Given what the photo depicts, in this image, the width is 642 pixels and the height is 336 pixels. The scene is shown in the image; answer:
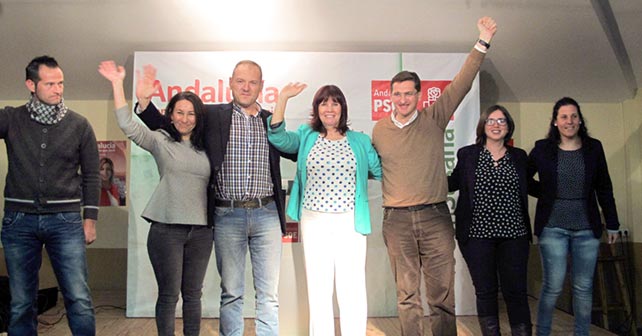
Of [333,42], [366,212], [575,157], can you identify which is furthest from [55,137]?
[575,157]

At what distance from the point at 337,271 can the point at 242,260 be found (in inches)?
17.0

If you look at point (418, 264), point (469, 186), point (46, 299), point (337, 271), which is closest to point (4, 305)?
point (46, 299)

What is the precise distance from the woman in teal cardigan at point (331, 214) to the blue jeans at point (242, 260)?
17 cm

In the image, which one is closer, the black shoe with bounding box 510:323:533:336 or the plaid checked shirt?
the plaid checked shirt

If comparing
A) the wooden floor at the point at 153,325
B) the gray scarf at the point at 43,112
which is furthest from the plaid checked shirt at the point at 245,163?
the wooden floor at the point at 153,325

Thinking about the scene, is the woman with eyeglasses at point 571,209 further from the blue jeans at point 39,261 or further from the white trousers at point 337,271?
the blue jeans at point 39,261

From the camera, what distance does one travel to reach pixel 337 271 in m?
2.44

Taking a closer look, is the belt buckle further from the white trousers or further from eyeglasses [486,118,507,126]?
eyeglasses [486,118,507,126]

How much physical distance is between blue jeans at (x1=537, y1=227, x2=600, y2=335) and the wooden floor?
28.2 inches

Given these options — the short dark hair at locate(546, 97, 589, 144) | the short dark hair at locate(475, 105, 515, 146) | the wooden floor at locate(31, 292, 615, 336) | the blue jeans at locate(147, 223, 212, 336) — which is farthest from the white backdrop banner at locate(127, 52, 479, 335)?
the blue jeans at locate(147, 223, 212, 336)

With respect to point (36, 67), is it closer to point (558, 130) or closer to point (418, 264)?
point (418, 264)

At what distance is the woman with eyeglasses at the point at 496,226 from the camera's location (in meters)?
2.54

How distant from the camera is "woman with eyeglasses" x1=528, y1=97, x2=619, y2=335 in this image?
2.71m

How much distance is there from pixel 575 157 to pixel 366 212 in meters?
1.17
